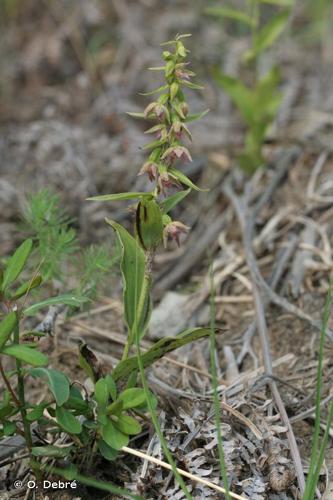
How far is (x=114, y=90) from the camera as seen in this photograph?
465 centimetres

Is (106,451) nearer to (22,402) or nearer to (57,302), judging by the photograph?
(22,402)

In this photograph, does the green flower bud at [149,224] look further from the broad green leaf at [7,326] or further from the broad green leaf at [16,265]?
the broad green leaf at [7,326]

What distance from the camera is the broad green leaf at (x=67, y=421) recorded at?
178 centimetres

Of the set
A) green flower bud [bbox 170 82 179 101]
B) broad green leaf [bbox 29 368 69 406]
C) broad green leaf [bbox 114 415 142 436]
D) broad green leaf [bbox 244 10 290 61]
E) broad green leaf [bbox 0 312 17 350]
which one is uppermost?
green flower bud [bbox 170 82 179 101]

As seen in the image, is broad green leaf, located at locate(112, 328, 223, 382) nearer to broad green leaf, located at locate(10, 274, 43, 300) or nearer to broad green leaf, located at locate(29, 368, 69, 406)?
broad green leaf, located at locate(29, 368, 69, 406)

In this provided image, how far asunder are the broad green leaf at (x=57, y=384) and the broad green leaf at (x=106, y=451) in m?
0.28

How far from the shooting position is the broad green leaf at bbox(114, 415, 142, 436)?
5.97 feet

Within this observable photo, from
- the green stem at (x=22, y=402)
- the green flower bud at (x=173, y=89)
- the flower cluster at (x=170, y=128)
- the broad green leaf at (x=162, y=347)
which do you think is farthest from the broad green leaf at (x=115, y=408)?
the green flower bud at (x=173, y=89)

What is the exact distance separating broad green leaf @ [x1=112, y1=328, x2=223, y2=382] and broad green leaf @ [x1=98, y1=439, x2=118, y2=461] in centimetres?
Result: 21

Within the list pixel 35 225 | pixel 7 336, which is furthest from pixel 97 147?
pixel 7 336

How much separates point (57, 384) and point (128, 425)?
0.26m

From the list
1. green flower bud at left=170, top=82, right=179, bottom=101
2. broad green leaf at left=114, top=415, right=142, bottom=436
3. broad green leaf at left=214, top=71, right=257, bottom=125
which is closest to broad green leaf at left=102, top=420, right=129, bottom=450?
broad green leaf at left=114, top=415, right=142, bottom=436

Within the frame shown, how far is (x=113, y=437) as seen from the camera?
6.01 feet

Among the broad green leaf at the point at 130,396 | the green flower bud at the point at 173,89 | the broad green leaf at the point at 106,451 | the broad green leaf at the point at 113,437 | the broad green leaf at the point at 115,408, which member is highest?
the green flower bud at the point at 173,89
